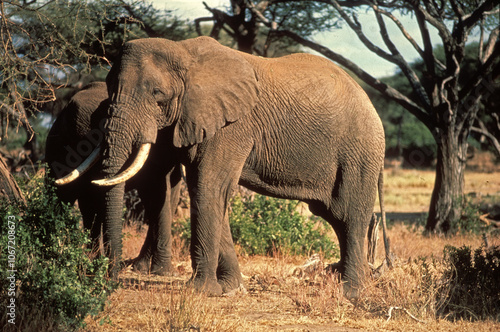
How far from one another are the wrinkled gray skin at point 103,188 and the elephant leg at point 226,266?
99 centimetres

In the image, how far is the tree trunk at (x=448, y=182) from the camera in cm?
1175

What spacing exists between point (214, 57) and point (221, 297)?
234 cm

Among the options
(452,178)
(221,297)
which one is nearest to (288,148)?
(221,297)

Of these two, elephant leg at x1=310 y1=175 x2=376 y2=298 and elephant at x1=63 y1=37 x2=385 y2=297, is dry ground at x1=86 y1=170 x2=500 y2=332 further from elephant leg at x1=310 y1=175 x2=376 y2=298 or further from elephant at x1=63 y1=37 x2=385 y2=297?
elephant at x1=63 y1=37 x2=385 y2=297

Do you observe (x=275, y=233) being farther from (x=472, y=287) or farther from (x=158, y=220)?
(x=472, y=287)

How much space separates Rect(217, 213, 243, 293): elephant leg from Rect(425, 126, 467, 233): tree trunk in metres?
6.32

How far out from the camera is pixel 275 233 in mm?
9258

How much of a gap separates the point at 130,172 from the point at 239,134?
118 centimetres

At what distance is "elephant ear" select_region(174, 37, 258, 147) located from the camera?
6105 mm

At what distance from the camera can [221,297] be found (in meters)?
6.37

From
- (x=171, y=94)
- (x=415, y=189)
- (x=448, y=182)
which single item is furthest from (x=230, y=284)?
(x=415, y=189)

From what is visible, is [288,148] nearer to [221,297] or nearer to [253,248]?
[221,297]


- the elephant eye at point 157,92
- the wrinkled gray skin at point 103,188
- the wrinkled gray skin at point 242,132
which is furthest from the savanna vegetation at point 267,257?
the elephant eye at point 157,92

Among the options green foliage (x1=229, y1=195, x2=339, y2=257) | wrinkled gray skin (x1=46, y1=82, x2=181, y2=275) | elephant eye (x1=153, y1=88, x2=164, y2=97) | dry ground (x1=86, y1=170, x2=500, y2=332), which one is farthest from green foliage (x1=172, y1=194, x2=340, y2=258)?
elephant eye (x1=153, y1=88, x2=164, y2=97)
